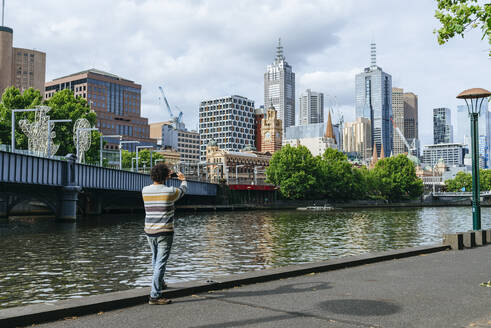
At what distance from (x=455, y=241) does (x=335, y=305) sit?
11904mm

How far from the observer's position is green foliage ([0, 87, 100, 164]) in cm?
7268

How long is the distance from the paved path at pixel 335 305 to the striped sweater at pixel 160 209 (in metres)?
1.50

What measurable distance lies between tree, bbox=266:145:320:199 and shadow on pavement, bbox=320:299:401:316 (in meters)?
110

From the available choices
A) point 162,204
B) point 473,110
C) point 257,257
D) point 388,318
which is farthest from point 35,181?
point 388,318

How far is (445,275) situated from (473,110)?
12130 mm

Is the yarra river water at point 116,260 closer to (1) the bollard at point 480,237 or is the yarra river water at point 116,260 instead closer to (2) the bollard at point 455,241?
(2) the bollard at point 455,241

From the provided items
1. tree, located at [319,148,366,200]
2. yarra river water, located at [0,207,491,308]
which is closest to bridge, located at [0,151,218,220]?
yarra river water, located at [0,207,491,308]

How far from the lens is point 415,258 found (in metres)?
17.5

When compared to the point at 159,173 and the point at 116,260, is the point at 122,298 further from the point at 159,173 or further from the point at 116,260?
Answer: the point at 116,260

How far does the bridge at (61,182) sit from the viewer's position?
48403 mm

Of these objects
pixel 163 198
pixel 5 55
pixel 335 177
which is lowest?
pixel 163 198

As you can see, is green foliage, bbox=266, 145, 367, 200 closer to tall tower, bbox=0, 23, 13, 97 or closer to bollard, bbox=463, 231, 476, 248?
bollard, bbox=463, 231, 476, 248

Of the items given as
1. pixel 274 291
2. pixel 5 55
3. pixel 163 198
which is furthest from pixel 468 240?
pixel 5 55

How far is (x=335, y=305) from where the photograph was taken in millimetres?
10078
